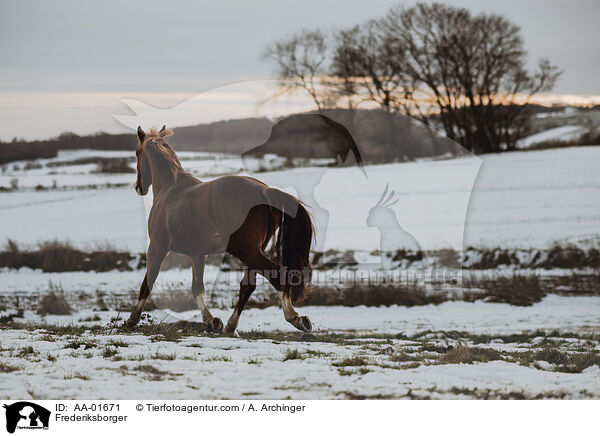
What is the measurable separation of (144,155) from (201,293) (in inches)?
72.7

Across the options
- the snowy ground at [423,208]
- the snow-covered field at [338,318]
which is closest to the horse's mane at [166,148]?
the snow-covered field at [338,318]

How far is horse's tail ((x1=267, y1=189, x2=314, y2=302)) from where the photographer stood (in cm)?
685

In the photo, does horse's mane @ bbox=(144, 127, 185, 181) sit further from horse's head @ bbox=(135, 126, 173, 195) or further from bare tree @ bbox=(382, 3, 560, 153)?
bare tree @ bbox=(382, 3, 560, 153)

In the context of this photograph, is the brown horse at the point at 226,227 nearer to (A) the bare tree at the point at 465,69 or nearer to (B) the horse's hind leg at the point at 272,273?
(B) the horse's hind leg at the point at 272,273

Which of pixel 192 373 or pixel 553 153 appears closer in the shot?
pixel 192 373

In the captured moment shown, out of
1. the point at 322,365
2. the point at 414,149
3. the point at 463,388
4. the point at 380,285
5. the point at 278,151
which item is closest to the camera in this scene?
the point at 463,388

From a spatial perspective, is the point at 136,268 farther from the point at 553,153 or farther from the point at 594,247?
the point at 553,153

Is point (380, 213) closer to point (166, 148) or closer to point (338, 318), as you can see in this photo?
point (338, 318)

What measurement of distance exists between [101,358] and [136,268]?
784cm

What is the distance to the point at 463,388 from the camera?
5.19 metres

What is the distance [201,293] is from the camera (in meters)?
7.11

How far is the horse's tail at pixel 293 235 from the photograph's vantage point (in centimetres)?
685
